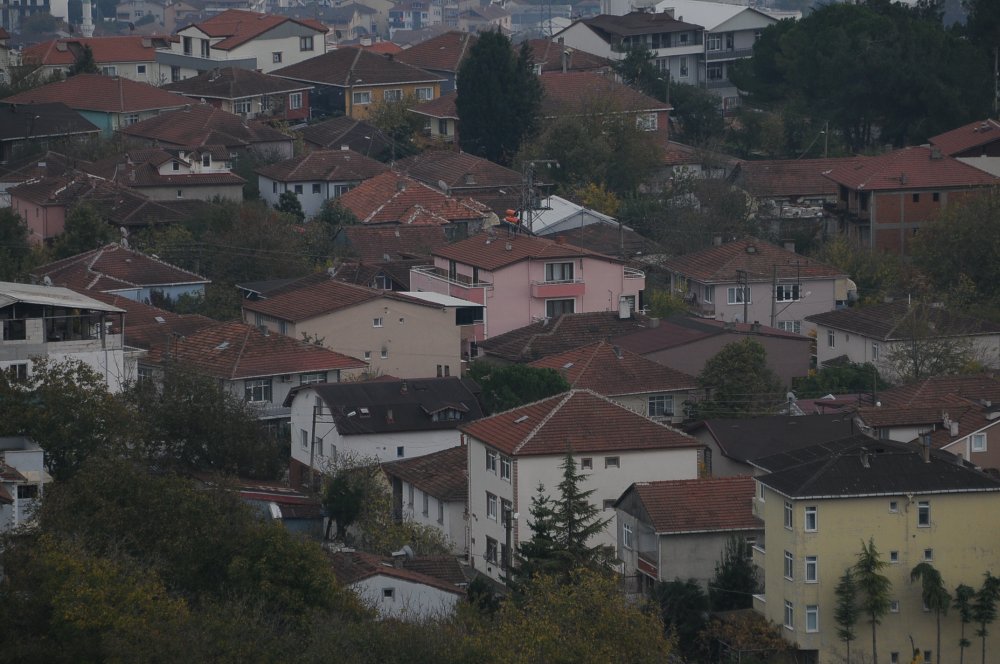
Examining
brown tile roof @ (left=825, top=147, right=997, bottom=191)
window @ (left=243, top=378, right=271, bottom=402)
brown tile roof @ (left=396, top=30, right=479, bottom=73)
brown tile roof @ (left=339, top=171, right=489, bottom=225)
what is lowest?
window @ (left=243, top=378, right=271, bottom=402)

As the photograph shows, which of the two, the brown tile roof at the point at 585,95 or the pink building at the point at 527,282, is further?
the brown tile roof at the point at 585,95

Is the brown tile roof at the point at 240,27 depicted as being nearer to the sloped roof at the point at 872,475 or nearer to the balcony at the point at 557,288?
the balcony at the point at 557,288

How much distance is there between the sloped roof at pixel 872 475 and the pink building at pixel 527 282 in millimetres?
19059

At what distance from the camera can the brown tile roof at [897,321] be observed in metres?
44.1

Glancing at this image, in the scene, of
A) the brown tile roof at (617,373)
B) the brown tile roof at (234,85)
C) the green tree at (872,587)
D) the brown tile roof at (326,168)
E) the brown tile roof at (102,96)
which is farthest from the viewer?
the brown tile roof at (234,85)

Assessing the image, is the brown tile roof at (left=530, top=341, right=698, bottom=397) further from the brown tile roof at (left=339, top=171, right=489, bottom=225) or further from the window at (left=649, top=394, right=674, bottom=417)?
the brown tile roof at (left=339, top=171, right=489, bottom=225)

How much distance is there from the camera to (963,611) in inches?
1116

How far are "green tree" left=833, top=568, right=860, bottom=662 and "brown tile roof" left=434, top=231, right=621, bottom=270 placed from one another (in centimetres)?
2078

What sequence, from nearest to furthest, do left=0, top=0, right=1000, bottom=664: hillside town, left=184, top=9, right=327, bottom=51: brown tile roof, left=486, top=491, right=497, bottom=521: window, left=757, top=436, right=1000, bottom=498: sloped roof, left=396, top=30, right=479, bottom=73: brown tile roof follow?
left=0, top=0, right=1000, bottom=664: hillside town < left=757, top=436, right=1000, bottom=498: sloped roof < left=486, top=491, right=497, bottom=521: window < left=396, top=30, right=479, bottom=73: brown tile roof < left=184, top=9, right=327, bottom=51: brown tile roof

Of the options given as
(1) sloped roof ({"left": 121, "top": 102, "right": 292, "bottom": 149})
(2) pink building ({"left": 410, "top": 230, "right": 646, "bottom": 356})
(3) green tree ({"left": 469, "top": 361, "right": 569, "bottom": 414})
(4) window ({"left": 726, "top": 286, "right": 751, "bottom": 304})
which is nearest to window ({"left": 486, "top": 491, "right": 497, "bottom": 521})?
(3) green tree ({"left": 469, "top": 361, "right": 569, "bottom": 414})

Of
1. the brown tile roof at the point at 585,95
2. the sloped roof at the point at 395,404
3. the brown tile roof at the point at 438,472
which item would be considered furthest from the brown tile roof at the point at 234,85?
the brown tile roof at the point at 438,472

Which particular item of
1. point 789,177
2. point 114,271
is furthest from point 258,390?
point 789,177

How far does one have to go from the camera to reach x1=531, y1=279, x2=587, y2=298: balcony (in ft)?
159

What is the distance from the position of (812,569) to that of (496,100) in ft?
126
